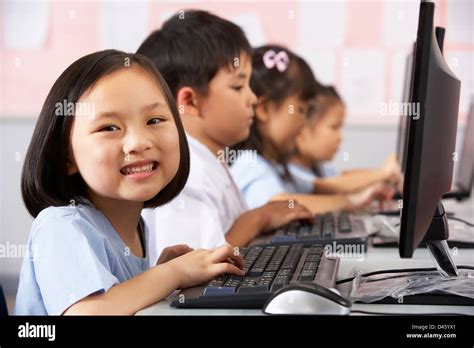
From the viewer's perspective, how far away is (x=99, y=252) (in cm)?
90

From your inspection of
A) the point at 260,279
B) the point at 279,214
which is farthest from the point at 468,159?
the point at 260,279

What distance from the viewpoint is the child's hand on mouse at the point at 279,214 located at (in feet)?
4.62

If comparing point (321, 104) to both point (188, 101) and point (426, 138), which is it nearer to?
point (188, 101)

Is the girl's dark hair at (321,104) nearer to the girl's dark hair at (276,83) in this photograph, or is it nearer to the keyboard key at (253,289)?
the girl's dark hair at (276,83)

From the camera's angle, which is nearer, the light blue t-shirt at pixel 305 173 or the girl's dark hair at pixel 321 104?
the light blue t-shirt at pixel 305 173

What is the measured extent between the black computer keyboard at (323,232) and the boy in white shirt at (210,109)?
31mm

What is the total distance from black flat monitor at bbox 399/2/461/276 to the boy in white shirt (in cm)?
42

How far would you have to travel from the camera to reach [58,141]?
3.15 ft

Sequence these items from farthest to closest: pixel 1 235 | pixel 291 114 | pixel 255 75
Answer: pixel 291 114 < pixel 255 75 < pixel 1 235
